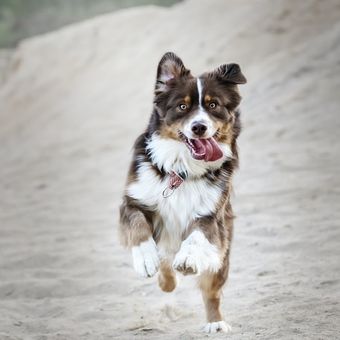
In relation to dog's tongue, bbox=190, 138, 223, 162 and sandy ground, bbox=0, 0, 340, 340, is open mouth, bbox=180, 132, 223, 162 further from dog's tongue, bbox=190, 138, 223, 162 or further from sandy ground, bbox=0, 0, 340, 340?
sandy ground, bbox=0, 0, 340, 340

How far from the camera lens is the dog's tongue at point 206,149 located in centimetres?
488

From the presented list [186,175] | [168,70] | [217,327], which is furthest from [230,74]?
[217,327]

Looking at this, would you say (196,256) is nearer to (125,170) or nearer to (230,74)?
(230,74)

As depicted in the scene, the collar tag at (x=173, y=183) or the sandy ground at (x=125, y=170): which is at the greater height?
the collar tag at (x=173, y=183)

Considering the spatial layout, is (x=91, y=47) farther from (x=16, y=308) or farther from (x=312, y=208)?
(x=16, y=308)

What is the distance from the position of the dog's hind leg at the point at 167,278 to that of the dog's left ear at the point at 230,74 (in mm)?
1480

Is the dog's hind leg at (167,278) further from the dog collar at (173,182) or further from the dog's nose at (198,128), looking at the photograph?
the dog's nose at (198,128)

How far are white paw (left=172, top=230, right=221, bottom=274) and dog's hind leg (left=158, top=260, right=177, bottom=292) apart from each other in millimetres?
678

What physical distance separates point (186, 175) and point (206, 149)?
0.32m

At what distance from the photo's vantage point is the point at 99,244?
787 cm

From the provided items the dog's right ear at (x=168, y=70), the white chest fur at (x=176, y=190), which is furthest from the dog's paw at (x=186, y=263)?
the dog's right ear at (x=168, y=70)

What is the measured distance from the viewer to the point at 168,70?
509 centimetres

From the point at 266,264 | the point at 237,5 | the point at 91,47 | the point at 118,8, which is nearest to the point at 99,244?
the point at 266,264

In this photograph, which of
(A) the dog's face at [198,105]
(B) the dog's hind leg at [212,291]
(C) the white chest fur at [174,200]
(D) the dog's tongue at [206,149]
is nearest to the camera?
(A) the dog's face at [198,105]
